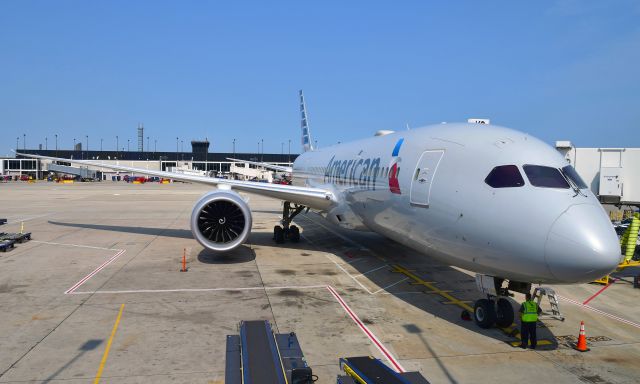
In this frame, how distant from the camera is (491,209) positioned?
8180 millimetres

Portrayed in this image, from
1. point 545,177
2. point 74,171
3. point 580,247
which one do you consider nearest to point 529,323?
point 580,247

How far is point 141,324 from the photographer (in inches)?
370

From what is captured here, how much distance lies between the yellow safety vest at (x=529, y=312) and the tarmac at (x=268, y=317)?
0.57m

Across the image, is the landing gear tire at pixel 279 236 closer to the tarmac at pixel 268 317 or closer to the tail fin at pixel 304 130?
the tarmac at pixel 268 317

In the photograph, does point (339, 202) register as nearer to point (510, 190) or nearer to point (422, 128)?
point (422, 128)

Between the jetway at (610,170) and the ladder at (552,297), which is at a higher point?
the jetway at (610,170)

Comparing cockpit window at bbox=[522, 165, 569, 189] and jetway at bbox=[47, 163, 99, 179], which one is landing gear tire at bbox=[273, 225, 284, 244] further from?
jetway at bbox=[47, 163, 99, 179]

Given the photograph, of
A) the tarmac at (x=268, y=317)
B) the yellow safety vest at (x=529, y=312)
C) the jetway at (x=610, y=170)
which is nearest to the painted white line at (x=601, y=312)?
the tarmac at (x=268, y=317)

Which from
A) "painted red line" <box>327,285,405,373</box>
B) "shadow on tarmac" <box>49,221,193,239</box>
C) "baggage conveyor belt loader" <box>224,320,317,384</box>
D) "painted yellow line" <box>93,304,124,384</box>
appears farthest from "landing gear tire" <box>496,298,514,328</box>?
"shadow on tarmac" <box>49,221,193,239</box>

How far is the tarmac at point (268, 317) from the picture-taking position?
24.6ft

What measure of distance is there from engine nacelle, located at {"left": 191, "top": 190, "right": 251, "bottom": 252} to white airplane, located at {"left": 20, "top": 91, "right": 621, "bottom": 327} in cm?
416

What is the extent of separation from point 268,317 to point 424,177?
451 centimetres

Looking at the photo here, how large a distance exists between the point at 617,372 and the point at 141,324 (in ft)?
28.4

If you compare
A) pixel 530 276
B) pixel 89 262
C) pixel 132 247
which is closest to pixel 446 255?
pixel 530 276
